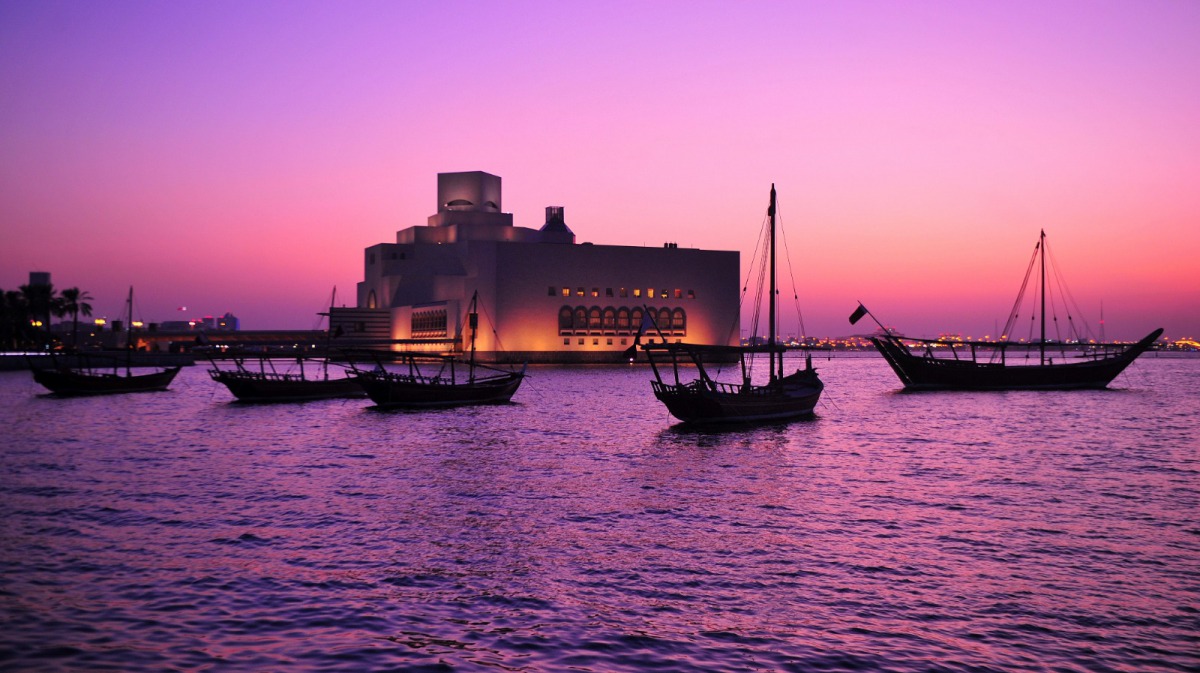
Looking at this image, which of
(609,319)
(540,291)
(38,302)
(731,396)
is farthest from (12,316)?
(731,396)

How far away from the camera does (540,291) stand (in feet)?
496

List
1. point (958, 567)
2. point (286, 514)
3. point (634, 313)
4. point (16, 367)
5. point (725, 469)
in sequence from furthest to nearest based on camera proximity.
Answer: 1. point (634, 313)
2. point (16, 367)
3. point (725, 469)
4. point (286, 514)
5. point (958, 567)

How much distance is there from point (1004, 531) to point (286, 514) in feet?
50.6

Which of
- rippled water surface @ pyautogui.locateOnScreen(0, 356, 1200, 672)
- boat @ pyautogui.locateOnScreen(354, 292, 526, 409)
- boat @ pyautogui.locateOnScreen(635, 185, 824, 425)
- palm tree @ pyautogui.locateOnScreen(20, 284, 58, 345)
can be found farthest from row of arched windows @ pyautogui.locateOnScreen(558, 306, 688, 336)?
rippled water surface @ pyautogui.locateOnScreen(0, 356, 1200, 672)

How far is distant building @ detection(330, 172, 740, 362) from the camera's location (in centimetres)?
15012

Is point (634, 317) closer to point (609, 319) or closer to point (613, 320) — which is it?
point (613, 320)

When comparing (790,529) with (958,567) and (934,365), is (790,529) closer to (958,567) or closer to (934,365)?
(958,567)

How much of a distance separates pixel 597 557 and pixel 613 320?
141m

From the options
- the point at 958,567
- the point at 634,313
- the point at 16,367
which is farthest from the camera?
the point at 634,313

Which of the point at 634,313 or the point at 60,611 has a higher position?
the point at 634,313

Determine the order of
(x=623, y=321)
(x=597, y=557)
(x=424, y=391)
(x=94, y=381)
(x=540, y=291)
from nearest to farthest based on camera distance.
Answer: (x=597, y=557) → (x=424, y=391) → (x=94, y=381) → (x=540, y=291) → (x=623, y=321)

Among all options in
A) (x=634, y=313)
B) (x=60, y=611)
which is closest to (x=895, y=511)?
(x=60, y=611)

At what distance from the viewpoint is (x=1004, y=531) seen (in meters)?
19.4

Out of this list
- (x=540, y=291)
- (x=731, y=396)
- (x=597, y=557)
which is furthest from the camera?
(x=540, y=291)
